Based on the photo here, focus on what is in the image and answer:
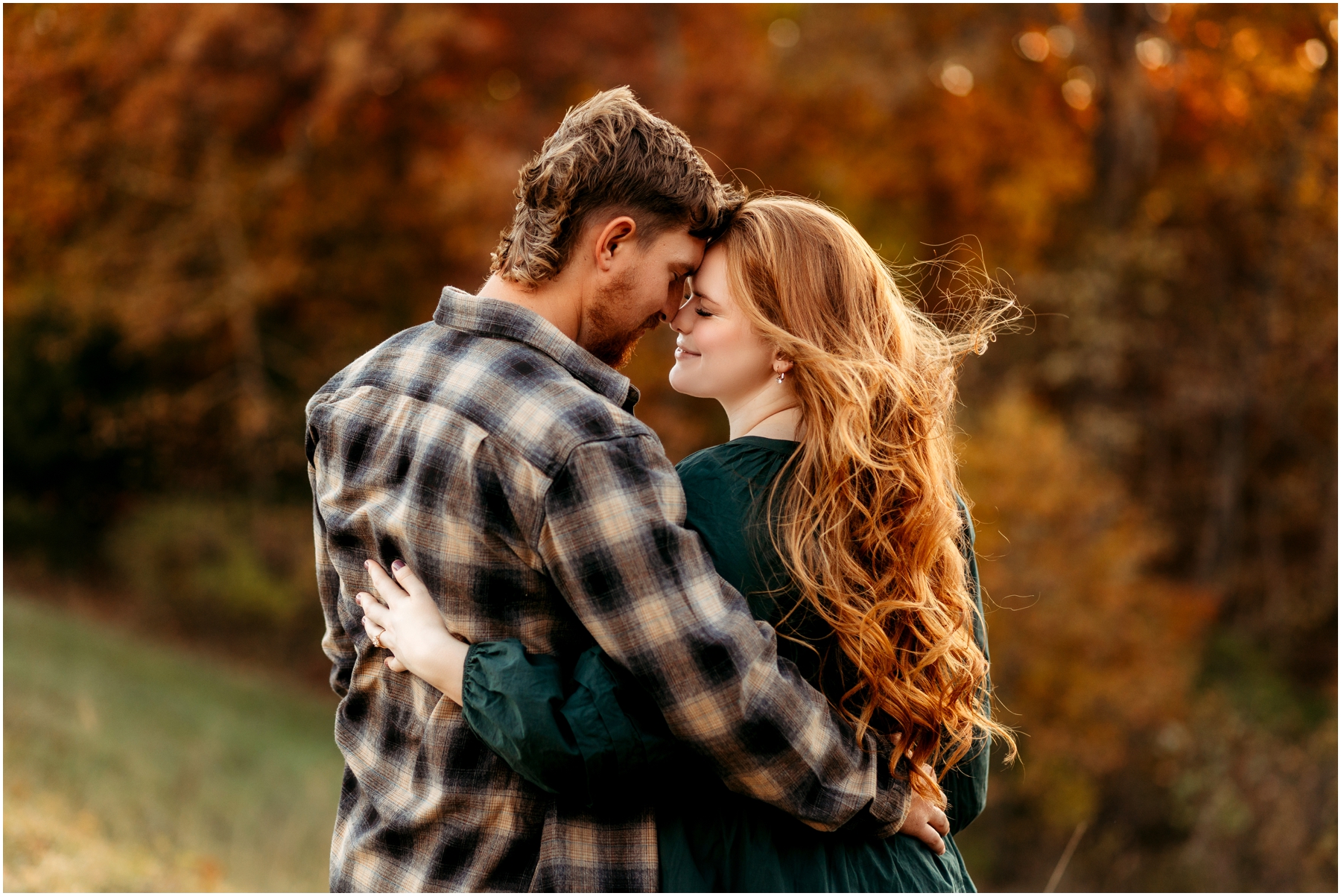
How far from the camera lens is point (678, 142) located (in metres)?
2.13

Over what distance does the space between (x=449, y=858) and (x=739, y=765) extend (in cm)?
56

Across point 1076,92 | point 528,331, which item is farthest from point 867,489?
point 1076,92

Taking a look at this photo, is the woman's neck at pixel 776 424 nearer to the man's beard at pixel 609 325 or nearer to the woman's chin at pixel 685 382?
the woman's chin at pixel 685 382

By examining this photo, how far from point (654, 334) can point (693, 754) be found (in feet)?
35.6

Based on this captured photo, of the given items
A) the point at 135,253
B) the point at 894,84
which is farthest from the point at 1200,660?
the point at 135,253

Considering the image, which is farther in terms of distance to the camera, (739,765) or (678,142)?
(678,142)

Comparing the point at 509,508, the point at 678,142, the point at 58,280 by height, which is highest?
the point at 678,142

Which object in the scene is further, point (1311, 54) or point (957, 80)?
point (957, 80)

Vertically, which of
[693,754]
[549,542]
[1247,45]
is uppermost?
[1247,45]

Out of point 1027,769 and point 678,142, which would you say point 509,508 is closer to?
point 678,142

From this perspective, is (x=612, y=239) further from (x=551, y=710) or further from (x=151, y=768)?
(x=151, y=768)

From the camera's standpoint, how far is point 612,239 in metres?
2.10

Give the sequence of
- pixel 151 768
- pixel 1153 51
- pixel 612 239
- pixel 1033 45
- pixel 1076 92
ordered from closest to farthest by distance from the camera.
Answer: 1. pixel 612 239
2. pixel 151 768
3. pixel 1153 51
4. pixel 1033 45
5. pixel 1076 92

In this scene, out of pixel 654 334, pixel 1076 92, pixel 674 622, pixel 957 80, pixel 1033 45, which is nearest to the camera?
pixel 674 622
